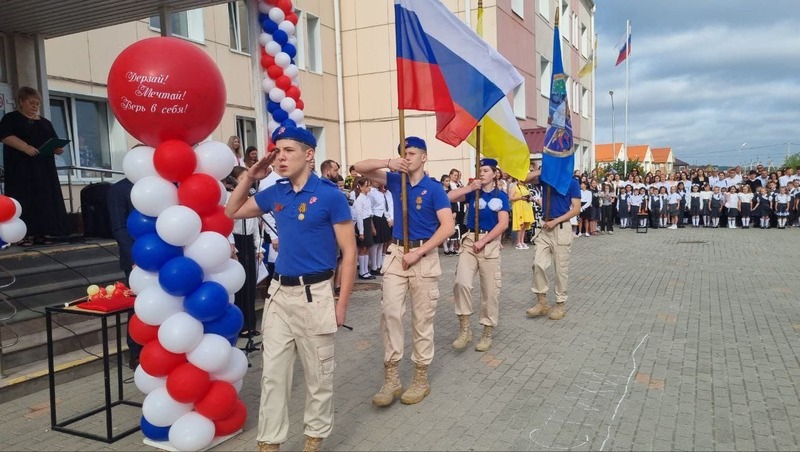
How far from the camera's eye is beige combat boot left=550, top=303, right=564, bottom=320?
7.52 m

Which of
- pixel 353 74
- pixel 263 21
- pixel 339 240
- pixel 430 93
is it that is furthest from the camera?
pixel 353 74

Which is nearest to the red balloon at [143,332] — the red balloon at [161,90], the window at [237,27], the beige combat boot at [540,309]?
the red balloon at [161,90]

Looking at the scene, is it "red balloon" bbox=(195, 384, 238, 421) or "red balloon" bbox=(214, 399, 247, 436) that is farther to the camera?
"red balloon" bbox=(214, 399, 247, 436)

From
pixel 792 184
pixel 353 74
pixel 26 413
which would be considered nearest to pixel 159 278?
pixel 26 413

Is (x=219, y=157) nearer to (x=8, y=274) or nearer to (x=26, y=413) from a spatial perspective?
(x=26, y=413)

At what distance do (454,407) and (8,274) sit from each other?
5187 millimetres

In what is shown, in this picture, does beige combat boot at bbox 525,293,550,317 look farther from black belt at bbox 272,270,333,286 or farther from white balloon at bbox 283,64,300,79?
white balloon at bbox 283,64,300,79

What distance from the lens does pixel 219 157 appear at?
419 cm

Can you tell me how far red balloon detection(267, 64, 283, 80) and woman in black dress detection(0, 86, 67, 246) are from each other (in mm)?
3147

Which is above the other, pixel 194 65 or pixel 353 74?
pixel 353 74

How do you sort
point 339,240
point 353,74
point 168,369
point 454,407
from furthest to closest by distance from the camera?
point 353,74 < point 454,407 < point 168,369 < point 339,240

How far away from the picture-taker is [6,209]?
485cm

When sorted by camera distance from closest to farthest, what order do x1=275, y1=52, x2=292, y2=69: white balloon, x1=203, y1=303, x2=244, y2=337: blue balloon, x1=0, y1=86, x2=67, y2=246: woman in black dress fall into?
x1=203, y1=303, x2=244, y2=337: blue balloon
x1=0, y1=86, x2=67, y2=246: woman in black dress
x1=275, y1=52, x2=292, y2=69: white balloon

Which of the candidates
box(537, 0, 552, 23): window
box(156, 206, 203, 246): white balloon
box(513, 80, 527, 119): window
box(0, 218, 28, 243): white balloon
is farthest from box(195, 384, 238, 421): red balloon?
box(537, 0, 552, 23): window
